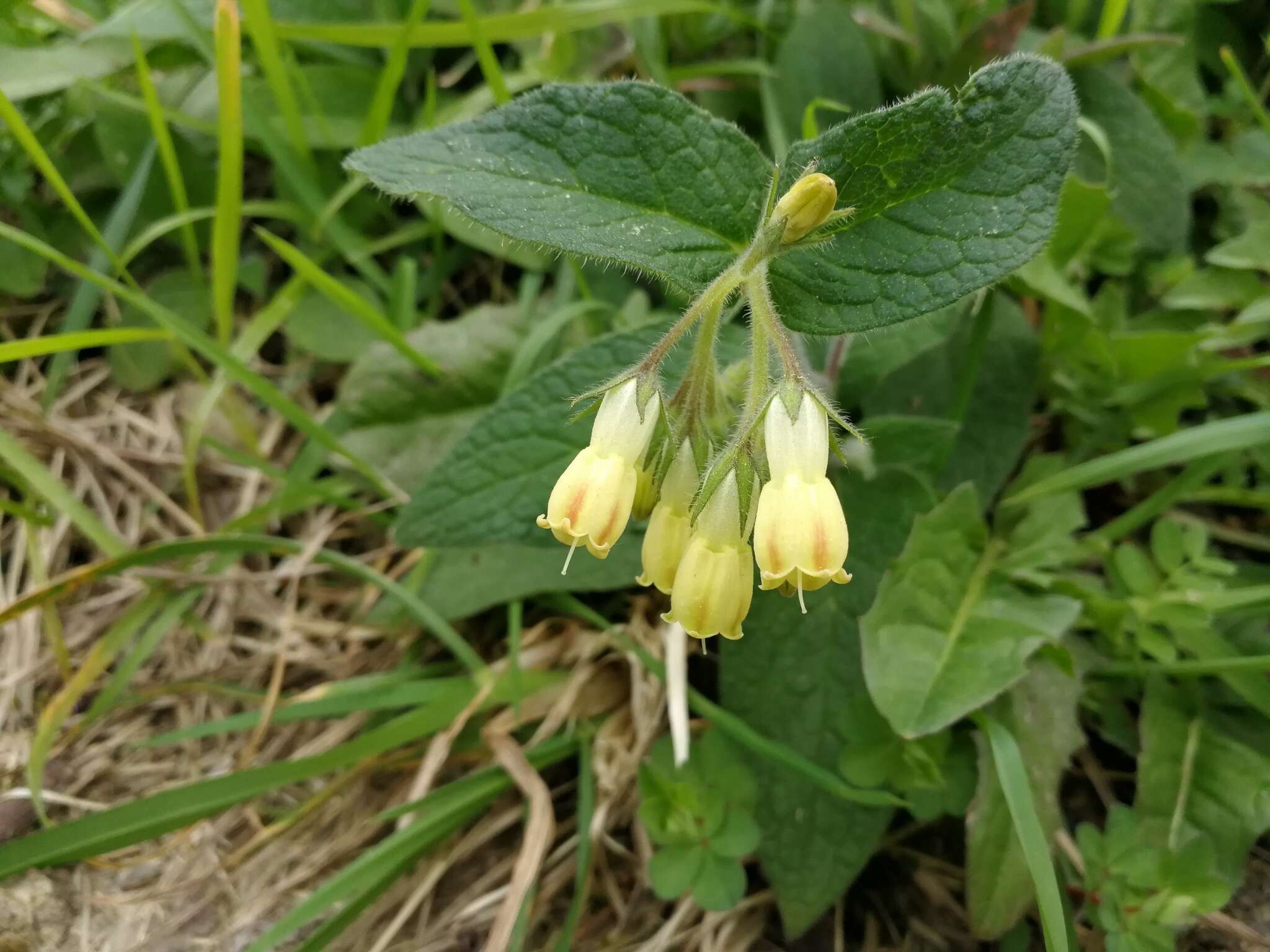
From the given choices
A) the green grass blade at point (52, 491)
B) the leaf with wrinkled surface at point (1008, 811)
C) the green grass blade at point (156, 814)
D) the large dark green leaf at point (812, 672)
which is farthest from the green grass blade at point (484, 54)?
the leaf with wrinkled surface at point (1008, 811)

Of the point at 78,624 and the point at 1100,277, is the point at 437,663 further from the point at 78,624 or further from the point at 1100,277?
the point at 1100,277

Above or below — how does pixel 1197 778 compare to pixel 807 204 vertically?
below

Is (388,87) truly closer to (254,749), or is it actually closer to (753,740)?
(254,749)

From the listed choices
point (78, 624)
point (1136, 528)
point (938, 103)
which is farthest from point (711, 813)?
point (78, 624)

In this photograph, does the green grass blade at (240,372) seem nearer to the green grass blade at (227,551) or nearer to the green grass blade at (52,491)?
the green grass blade at (227,551)

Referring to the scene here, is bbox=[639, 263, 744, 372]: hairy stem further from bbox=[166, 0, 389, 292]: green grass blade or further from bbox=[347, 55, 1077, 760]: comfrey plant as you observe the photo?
bbox=[166, 0, 389, 292]: green grass blade

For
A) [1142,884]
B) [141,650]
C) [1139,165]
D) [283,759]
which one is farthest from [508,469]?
[1139,165]
